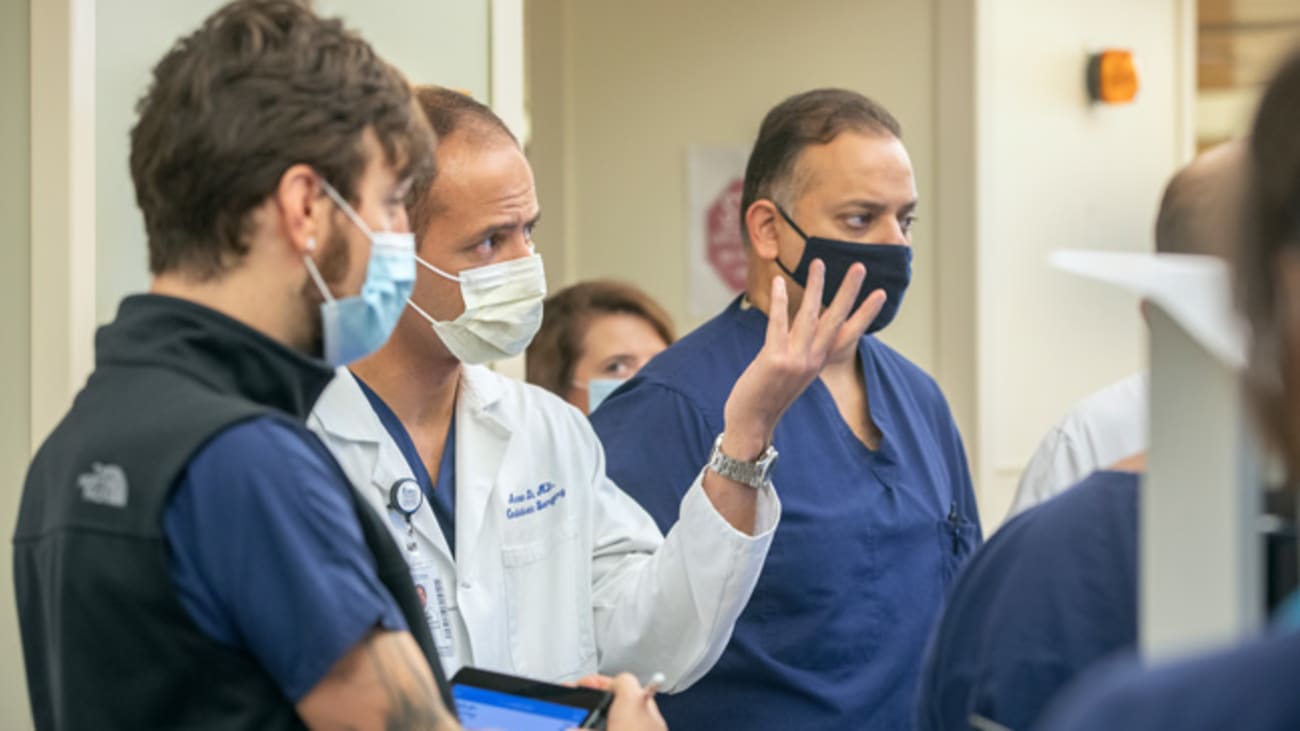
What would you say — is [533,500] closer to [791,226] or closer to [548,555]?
[548,555]

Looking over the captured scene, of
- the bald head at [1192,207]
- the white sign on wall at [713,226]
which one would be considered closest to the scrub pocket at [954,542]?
the bald head at [1192,207]

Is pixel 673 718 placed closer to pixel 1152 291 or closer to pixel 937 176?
pixel 1152 291

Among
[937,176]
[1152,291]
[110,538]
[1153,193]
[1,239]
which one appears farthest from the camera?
[1153,193]

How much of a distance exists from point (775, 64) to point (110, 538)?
3475 millimetres

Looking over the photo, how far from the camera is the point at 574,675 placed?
6.54 ft

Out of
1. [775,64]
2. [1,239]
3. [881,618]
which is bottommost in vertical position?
[881,618]

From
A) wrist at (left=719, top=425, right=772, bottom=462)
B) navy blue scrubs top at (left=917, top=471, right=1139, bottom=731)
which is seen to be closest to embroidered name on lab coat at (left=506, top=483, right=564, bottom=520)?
wrist at (left=719, top=425, right=772, bottom=462)

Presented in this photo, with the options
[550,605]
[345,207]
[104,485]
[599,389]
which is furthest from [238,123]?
[599,389]

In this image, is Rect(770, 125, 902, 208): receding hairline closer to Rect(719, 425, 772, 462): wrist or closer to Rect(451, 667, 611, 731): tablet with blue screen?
Rect(719, 425, 772, 462): wrist

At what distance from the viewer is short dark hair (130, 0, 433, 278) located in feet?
4.38

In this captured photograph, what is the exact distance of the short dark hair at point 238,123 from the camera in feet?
4.38

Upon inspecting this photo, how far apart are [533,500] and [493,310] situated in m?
0.26

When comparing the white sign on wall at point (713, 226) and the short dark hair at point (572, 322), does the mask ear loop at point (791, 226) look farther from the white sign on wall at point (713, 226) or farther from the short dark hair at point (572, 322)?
the white sign on wall at point (713, 226)

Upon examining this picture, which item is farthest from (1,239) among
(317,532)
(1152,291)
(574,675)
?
(1152,291)
